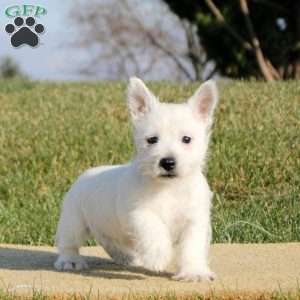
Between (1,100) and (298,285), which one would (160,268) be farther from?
(1,100)

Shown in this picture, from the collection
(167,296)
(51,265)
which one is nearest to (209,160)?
(51,265)

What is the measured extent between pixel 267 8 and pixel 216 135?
14.4 meters

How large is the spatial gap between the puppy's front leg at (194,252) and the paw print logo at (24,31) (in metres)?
4.66

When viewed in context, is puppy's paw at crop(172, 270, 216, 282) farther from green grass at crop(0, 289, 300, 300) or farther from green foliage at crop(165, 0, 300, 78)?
green foliage at crop(165, 0, 300, 78)

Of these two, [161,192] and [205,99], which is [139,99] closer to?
[205,99]

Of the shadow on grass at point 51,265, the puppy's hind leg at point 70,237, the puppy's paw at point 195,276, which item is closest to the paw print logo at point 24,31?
A: the shadow on grass at point 51,265

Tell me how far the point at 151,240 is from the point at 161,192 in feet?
1.11

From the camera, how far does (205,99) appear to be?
5.23m

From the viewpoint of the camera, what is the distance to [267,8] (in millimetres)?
24828

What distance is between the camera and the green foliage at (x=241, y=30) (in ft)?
79.6

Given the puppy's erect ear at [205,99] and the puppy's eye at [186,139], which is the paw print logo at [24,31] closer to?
the puppy's erect ear at [205,99]

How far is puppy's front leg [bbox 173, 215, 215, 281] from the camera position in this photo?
5.04 metres

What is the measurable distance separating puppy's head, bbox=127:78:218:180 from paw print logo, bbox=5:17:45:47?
14.4 feet

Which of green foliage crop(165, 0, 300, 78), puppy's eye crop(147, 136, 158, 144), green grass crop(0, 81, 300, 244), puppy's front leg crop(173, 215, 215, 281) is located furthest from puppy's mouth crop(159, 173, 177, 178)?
green foliage crop(165, 0, 300, 78)
